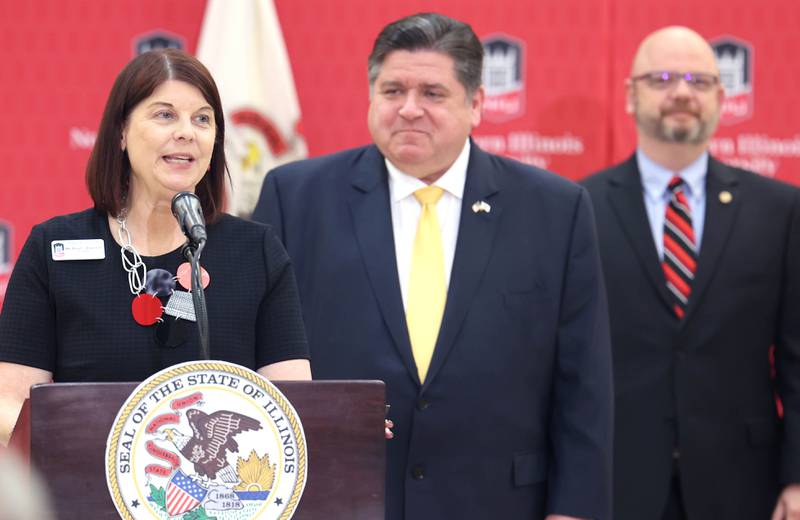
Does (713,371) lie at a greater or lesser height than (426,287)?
lesser

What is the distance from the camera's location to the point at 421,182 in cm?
Answer: 322

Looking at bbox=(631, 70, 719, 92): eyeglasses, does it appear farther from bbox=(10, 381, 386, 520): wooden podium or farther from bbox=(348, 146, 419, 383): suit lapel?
bbox=(10, 381, 386, 520): wooden podium

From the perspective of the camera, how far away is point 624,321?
3834 mm

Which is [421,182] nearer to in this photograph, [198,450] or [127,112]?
[127,112]

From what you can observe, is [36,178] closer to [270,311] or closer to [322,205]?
→ [322,205]

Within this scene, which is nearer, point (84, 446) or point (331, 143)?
point (84, 446)

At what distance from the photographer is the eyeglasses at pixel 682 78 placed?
4164 mm

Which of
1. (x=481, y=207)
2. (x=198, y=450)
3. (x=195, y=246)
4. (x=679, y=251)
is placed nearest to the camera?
(x=198, y=450)

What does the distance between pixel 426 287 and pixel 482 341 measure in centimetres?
20

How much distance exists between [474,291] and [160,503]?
144cm

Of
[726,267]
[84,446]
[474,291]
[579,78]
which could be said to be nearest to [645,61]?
[579,78]

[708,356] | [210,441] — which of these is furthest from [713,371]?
[210,441]

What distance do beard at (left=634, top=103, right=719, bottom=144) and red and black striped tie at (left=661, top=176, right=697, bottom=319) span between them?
7.8 inches

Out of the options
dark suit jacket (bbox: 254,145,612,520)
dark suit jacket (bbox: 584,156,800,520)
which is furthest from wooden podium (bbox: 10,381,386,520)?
dark suit jacket (bbox: 584,156,800,520)
